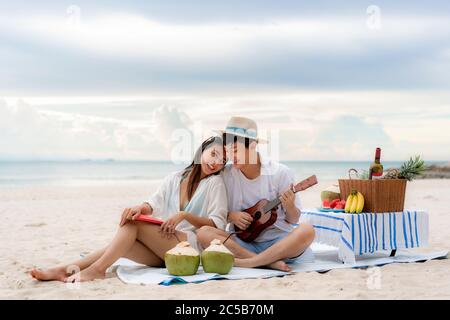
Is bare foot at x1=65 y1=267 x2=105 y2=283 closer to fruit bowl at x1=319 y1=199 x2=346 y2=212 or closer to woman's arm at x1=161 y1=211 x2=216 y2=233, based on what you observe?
woman's arm at x1=161 y1=211 x2=216 y2=233

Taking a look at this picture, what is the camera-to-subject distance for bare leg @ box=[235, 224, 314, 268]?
4.27 meters

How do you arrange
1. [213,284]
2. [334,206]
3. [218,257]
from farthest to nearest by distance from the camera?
[334,206], [218,257], [213,284]

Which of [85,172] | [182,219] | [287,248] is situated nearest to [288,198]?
[287,248]

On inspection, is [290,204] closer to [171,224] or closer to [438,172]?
[171,224]

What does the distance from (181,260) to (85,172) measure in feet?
88.4

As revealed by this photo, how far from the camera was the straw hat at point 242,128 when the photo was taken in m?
4.23

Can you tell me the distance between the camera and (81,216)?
947 centimetres

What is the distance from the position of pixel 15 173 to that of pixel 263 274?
1030 inches

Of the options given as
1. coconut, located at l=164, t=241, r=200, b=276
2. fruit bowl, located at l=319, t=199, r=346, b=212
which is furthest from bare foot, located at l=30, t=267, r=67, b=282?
fruit bowl, located at l=319, t=199, r=346, b=212

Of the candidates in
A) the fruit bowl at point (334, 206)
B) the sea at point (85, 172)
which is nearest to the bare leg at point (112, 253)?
the fruit bowl at point (334, 206)

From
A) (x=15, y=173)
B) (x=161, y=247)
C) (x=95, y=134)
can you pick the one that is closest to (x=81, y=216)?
(x=161, y=247)

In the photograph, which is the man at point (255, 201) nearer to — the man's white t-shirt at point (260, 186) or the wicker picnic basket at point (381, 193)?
the man's white t-shirt at point (260, 186)

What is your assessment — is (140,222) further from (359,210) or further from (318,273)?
(359,210)

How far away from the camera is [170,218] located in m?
4.12
